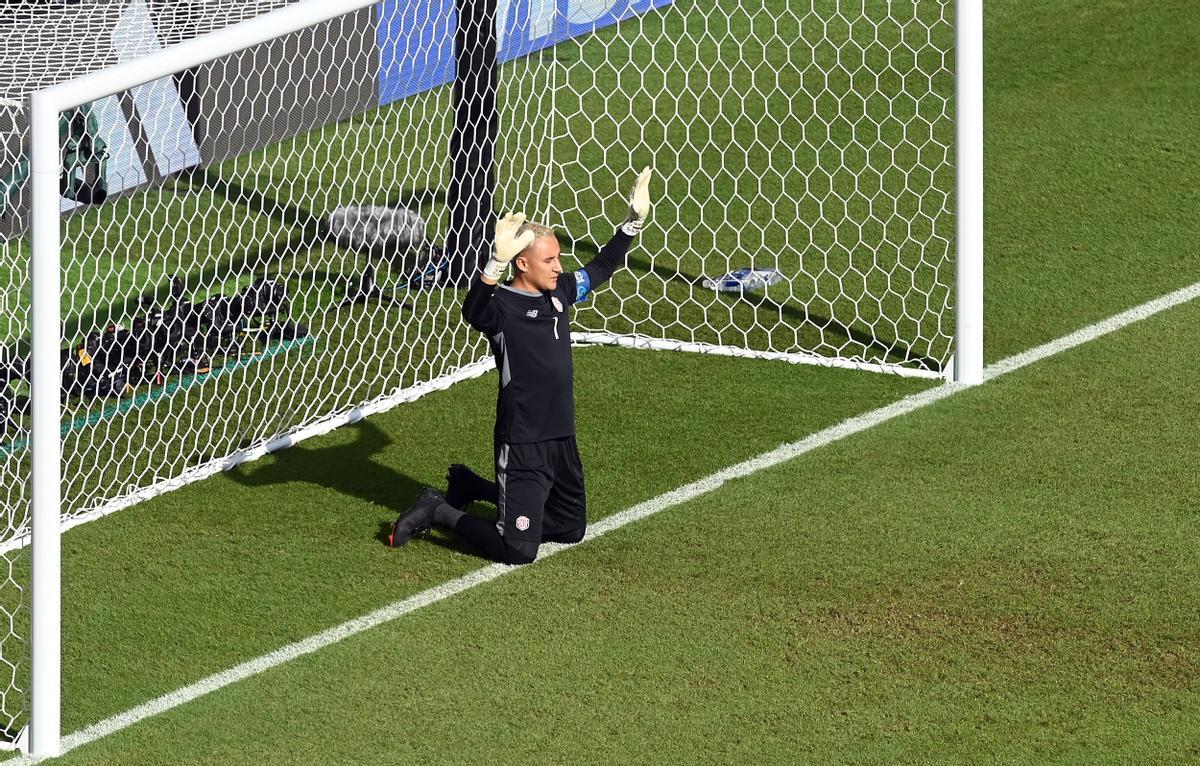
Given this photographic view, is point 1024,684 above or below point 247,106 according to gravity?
below

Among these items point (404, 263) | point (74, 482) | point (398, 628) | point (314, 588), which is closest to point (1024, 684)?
point (398, 628)

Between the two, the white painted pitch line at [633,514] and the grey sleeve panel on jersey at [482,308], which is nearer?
the white painted pitch line at [633,514]

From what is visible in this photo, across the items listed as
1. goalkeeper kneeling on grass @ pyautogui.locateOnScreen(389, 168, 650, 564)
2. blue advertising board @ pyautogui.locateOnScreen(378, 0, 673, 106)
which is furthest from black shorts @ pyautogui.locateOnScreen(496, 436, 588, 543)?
blue advertising board @ pyautogui.locateOnScreen(378, 0, 673, 106)

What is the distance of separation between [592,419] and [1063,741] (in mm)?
3252

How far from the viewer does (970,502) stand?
7.49m

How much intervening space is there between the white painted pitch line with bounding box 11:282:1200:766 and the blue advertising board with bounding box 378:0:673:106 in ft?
9.44

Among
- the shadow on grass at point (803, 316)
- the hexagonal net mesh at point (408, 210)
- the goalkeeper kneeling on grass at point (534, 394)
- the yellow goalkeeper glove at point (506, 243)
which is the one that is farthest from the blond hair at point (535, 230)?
the shadow on grass at point (803, 316)

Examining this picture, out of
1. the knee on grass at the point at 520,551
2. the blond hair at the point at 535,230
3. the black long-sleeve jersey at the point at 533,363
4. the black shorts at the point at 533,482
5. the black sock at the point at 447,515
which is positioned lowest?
the knee on grass at the point at 520,551

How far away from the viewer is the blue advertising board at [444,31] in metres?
10.2

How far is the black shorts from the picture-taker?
22.7 feet

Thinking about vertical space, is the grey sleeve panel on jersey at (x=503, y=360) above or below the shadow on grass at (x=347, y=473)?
above

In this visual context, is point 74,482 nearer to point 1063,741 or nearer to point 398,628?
point 398,628

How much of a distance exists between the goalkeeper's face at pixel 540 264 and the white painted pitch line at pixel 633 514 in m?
1.00

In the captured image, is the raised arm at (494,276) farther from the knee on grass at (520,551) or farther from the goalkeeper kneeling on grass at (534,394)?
the knee on grass at (520,551)
